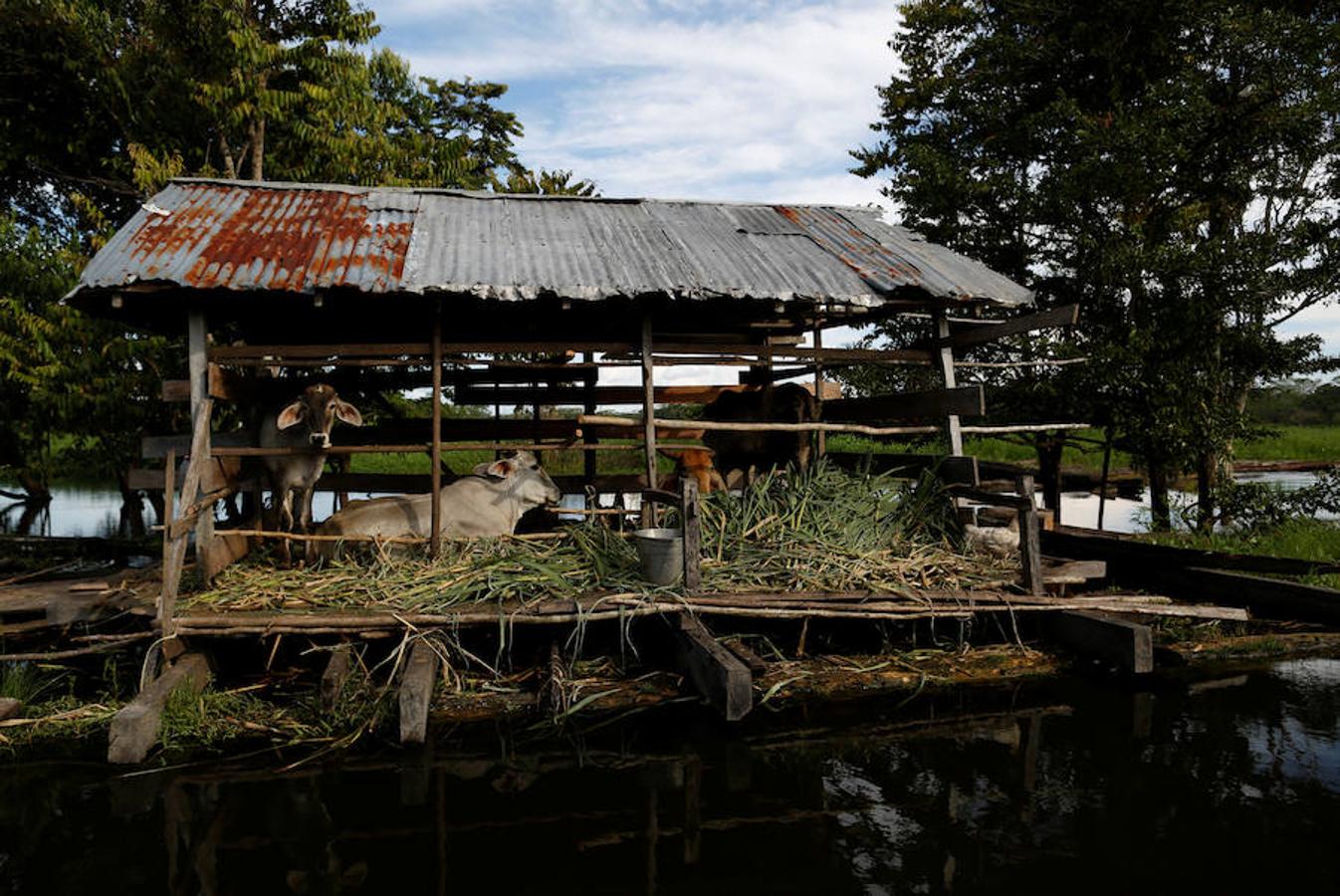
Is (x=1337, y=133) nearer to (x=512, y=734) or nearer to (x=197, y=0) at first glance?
(x=512, y=734)

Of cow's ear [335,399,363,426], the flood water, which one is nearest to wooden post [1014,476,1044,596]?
cow's ear [335,399,363,426]

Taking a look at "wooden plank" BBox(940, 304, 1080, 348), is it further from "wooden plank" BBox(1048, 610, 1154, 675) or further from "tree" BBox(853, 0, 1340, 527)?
"tree" BBox(853, 0, 1340, 527)

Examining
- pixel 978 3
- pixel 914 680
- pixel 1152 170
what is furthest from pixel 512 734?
pixel 978 3

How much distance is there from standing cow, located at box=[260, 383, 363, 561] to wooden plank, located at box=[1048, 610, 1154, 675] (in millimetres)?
5537

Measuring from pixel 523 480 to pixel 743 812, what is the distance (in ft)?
12.9

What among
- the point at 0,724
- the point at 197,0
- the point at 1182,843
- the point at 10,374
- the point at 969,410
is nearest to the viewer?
the point at 1182,843

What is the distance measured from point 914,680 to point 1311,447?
2748 cm

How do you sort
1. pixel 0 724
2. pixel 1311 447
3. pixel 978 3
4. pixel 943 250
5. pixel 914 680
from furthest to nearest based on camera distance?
pixel 1311 447, pixel 978 3, pixel 943 250, pixel 914 680, pixel 0 724

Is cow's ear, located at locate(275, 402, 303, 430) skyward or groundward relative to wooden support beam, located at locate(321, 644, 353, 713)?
skyward

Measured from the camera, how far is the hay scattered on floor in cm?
580

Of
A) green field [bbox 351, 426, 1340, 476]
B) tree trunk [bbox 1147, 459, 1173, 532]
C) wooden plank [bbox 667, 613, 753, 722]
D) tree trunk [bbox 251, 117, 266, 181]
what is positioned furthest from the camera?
green field [bbox 351, 426, 1340, 476]

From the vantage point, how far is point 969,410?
23.2 feet

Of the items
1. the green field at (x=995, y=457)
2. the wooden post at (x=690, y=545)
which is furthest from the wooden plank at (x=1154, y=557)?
the green field at (x=995, y=457)

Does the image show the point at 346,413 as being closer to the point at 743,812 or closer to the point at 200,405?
the point at 200,405
